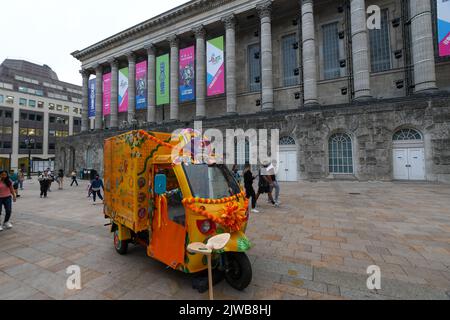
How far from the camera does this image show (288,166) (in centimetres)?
2006

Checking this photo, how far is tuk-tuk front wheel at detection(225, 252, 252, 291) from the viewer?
3.22 metres

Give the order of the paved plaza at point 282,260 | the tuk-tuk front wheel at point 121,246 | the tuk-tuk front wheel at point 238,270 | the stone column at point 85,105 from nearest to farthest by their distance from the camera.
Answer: the tuk-tuk front wheel at point 238,270 < the paved plaza at point 282,260 < the tuk-tuk front wheel at point 121,246 < the stone column at point 85,105

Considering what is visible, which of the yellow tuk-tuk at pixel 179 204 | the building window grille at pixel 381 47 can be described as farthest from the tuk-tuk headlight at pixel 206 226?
the building window grille at pixel 381 47

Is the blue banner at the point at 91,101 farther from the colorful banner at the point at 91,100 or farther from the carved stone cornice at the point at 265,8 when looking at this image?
the carved stone cornice at the point at 265,8

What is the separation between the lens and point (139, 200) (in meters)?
4.10

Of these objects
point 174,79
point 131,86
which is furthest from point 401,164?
point 131,86

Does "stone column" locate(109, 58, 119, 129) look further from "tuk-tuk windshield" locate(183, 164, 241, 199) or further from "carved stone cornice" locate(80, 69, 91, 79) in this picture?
"tuk-tuk windshield" locate(183, 164, 241, 199)

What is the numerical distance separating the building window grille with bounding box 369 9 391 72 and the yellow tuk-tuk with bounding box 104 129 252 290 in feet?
83.2

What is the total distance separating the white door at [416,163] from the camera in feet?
52.6

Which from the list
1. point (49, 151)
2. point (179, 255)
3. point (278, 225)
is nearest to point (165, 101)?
point (278, 225)

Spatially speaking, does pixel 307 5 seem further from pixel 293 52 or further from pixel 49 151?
pixel 49 151

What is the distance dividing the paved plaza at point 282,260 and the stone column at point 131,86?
25.5 meters

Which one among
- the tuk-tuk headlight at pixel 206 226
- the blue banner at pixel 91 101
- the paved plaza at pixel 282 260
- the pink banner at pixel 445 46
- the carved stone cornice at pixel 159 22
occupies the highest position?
the carved stone cornice at pixel 159 22

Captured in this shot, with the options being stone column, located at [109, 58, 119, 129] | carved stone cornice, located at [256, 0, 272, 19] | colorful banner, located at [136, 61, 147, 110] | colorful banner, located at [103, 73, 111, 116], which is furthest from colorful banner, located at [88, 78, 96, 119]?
carved stone cornice, located at [256, 0, 272, 19]
